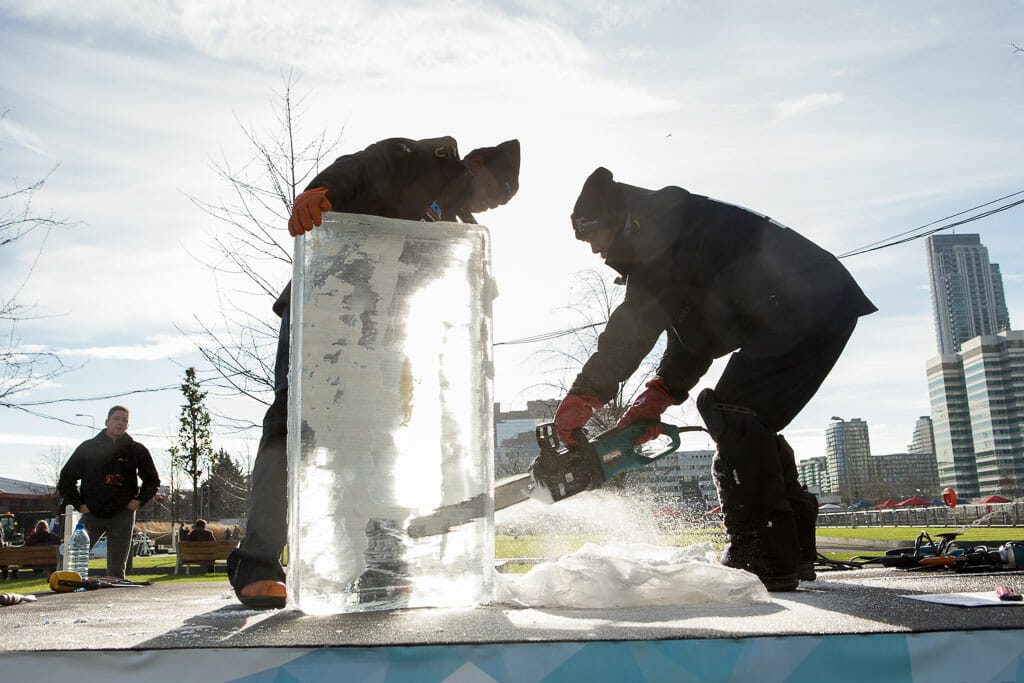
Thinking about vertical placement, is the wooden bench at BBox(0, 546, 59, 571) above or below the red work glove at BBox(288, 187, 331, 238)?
below

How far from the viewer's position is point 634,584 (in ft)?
5.99

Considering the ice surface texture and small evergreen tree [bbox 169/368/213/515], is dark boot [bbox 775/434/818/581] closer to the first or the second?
the ice surface texture

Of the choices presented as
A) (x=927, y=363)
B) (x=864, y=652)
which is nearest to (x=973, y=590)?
(x=864, y=652)

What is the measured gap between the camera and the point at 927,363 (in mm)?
144125

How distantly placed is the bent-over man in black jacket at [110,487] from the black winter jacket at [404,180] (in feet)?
15.5

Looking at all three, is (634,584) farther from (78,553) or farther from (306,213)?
(78,553)

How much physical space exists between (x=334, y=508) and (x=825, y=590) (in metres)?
1.37

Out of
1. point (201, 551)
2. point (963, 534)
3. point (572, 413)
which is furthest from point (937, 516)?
point (572, 413)

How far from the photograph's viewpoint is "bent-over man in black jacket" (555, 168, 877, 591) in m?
2.12

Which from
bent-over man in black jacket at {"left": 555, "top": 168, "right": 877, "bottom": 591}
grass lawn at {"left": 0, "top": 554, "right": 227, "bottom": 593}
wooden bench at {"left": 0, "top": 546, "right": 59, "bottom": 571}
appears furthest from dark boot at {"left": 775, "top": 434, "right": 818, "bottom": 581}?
wooden bench at {"left": 0, "top": 546, "right": 59, "bottom": 571}

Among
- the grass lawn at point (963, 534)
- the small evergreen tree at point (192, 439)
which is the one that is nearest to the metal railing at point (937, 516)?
the grass lawn at point (963, 534)

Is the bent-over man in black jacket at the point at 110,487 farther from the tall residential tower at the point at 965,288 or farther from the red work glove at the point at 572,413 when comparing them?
the tall residential tower at the point at 965,288

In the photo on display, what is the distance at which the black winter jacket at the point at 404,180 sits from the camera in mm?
2215

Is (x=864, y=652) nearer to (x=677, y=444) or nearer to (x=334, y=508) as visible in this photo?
(x=334, y=508)
